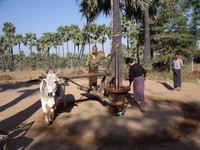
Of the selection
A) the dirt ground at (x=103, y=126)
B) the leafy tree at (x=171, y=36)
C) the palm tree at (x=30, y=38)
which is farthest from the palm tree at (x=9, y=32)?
the dirt ground at (x=103, y=126)

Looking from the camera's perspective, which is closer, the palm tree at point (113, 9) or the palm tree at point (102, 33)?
the palm tree at point (113, 9)

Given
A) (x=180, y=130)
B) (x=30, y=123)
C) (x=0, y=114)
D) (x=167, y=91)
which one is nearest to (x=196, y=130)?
(x=180, y=130)

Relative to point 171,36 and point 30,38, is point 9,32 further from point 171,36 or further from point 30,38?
point 171,36

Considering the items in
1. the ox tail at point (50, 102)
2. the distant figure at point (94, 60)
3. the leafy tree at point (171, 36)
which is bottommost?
the ox tail at point (50, 102)

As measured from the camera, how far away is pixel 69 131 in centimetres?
678

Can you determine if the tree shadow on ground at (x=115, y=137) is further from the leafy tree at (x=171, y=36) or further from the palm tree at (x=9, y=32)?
the palm tree at (x=9, y=32)

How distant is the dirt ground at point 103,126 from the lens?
Answer: 576 cm

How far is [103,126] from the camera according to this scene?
702 centimetres

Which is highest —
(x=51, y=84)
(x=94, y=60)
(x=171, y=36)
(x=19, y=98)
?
(x=171, y=36)

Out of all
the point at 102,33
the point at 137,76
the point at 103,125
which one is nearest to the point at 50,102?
the point at 103,125

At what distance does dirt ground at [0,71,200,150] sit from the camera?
5762 millimetres

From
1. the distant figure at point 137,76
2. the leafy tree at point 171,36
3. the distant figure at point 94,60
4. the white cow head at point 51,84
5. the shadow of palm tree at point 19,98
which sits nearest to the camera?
the white cow head at point 51,84

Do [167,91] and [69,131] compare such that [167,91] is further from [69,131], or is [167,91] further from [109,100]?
[69,131]

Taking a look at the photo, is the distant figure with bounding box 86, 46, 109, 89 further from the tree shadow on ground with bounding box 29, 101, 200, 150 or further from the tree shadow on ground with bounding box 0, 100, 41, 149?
the tree shadow on ground with bounding box 0, 100, 41, 149
